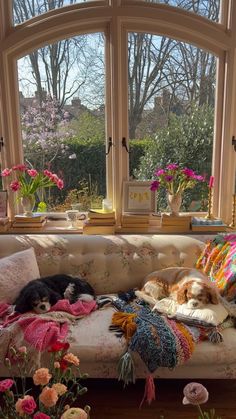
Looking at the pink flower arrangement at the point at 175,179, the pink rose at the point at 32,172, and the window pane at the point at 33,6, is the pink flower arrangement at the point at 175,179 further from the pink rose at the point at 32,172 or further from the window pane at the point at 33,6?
the window pane at the point at 33,6

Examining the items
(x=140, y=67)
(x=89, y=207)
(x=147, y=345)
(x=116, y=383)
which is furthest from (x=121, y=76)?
(x=116, y=383)

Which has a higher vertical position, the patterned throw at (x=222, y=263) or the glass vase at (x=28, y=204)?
the glass vase at (x=28, y=204)

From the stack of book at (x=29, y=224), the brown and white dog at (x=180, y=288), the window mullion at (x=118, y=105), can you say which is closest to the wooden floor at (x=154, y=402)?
the brown and white dog at (x=180, y=288)

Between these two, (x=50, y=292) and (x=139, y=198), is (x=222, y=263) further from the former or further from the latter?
(x=50, y=292)

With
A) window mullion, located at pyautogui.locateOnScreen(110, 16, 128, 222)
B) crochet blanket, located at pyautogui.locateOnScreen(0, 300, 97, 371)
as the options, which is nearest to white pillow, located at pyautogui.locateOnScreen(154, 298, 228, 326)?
crochet blanket, located at pyautogui.locateOnScreen(0, 300, 97, 371)

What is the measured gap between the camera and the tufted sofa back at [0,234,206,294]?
2.33 meters

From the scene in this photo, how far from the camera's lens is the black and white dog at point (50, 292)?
194 cm

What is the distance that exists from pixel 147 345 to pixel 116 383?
464 millimetres

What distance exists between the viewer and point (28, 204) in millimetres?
2803

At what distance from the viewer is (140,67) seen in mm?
2752

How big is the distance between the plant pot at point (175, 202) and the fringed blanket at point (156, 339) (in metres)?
1.05

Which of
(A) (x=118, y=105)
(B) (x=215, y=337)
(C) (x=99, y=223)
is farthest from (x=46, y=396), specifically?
(A) (x=118, y=105)

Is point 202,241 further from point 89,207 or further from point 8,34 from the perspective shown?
point 8,34

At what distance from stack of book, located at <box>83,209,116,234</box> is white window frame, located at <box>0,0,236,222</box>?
21 cm
